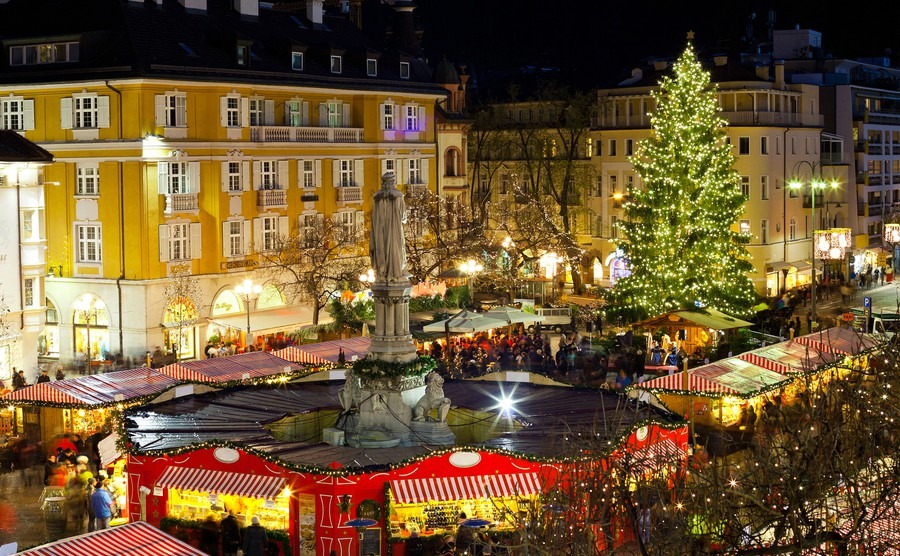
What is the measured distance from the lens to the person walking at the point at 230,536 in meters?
32.3

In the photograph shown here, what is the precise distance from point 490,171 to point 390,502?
66897 mm

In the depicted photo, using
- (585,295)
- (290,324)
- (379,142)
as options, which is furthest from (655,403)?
(585,295)

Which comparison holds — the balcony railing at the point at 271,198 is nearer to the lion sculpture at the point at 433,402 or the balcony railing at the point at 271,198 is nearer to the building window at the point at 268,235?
the building window at the point at 268,235

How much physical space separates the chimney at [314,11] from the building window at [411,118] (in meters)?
5.92

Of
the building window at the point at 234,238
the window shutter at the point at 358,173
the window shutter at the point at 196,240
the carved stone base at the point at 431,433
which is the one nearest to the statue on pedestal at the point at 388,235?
the carved stone base at the point at 431,433

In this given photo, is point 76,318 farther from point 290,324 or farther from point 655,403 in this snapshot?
point 655,403

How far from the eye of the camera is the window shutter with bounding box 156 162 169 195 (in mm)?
60969

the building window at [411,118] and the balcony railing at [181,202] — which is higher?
the building window at [411,118]

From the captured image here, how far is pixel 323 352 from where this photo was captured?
158 feet

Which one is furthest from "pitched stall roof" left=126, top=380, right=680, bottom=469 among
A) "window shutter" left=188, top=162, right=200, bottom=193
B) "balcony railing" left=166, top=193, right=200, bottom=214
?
"window shutter" left=188, top=162, right=200, bottom=193

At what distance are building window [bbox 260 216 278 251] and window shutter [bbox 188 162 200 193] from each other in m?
4.33

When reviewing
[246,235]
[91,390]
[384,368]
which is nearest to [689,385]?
[384,368]

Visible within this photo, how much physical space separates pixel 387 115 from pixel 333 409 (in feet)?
123

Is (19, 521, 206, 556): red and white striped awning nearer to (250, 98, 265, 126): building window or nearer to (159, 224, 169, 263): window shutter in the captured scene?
(159, 224, 169, 263): window shutter
